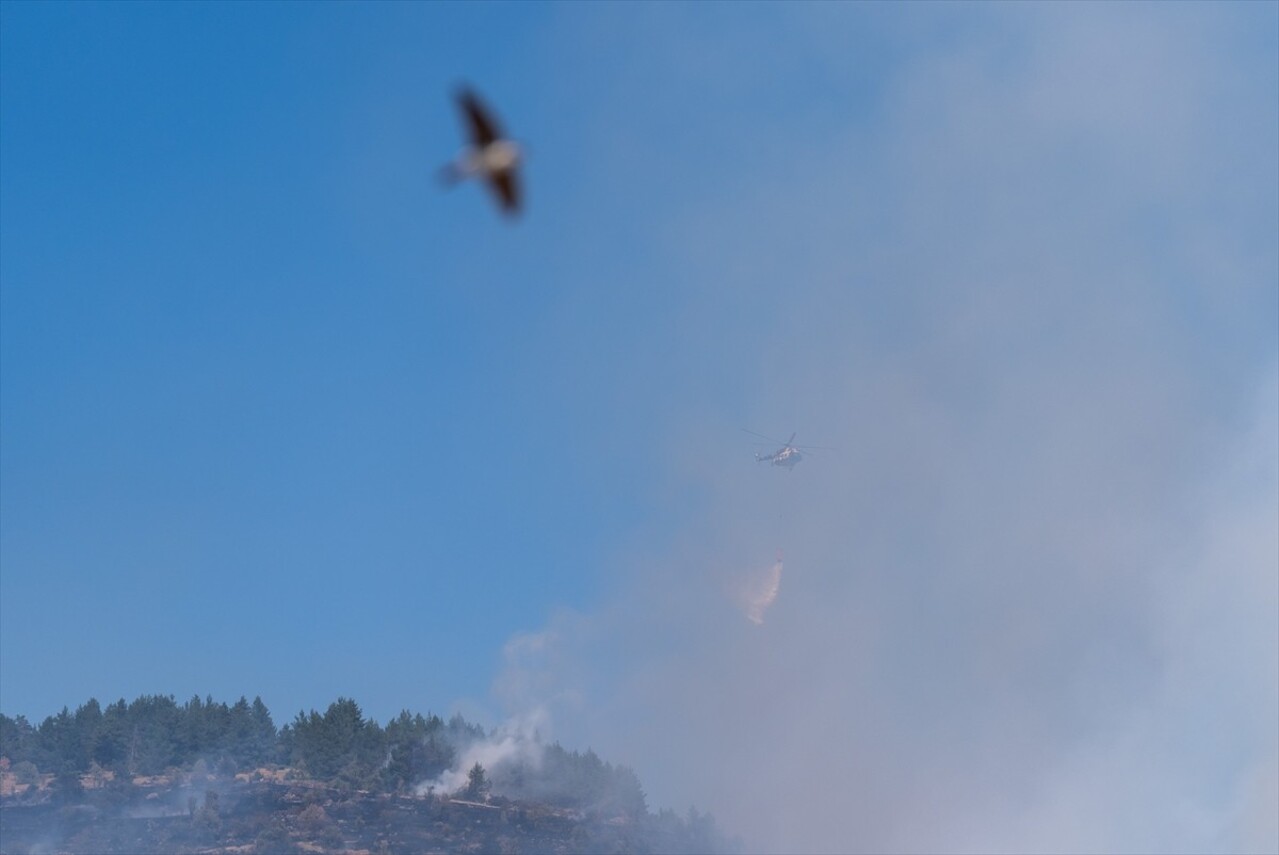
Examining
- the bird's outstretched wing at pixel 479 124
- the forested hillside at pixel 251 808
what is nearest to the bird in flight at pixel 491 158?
the bird's outstretched wing at pixel 479 124

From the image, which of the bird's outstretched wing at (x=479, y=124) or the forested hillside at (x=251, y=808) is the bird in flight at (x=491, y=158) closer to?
the bird's outstretched wing at (x=479, y=124)

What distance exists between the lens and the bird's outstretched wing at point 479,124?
1212 inches

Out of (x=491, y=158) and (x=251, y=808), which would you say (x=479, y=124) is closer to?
(x=491, y=158)

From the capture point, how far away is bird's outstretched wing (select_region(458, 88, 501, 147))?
30.8 m

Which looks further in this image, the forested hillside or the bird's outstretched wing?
the forested hillside

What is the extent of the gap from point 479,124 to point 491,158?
82 centimetres

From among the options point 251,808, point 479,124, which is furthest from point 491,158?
point 251,808

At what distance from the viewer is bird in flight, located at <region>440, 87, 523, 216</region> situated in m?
30.8

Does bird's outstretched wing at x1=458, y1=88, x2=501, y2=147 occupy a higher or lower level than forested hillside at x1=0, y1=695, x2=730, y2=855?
lower

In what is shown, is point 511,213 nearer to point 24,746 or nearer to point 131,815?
point 131,815

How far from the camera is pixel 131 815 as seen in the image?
170m

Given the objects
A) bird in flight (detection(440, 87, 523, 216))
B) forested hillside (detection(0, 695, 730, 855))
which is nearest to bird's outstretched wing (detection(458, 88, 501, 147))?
bird in flight (detection(440, 87, 523, 216))

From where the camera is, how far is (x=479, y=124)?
103 ft

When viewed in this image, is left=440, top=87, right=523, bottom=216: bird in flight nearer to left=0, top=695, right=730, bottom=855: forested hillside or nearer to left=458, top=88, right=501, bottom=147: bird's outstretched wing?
left=458, top=88, right=501, bottom=147: bird's outstretched wing
